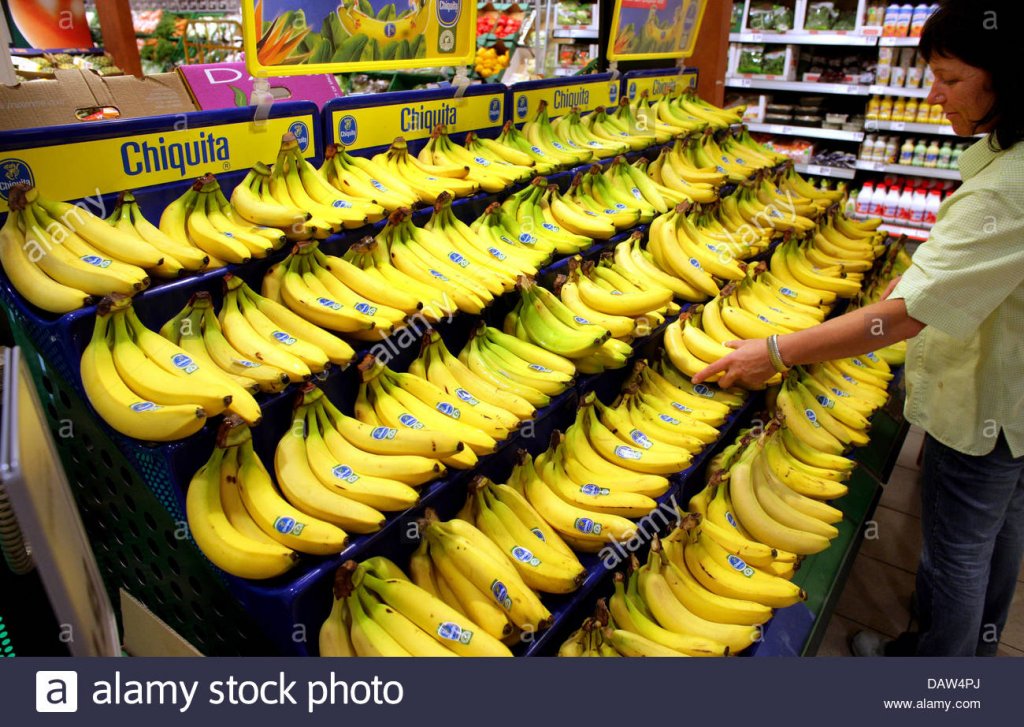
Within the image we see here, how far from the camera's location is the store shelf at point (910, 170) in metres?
5.46

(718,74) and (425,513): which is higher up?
(718,74)

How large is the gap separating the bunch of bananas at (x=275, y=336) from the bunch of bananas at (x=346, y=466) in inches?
2.9

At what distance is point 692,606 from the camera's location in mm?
1832

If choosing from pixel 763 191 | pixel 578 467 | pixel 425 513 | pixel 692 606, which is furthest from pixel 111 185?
pixel 763 191

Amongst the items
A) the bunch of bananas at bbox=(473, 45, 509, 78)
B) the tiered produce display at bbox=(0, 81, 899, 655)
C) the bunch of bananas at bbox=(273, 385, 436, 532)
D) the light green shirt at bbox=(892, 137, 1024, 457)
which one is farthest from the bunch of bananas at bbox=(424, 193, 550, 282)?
the bunch of bananas at bbox=(473, 45, 509, 78)

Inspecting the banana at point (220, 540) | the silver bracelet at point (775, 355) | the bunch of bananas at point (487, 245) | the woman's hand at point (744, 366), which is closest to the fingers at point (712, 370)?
Answer: the woman's hand at point (744, 366)

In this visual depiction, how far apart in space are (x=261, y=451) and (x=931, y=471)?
5.79 ft

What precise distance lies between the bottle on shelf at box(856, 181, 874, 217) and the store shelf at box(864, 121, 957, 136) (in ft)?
1.53

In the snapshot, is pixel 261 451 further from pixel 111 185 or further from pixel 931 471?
pixel 931 471

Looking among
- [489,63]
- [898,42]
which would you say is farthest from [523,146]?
[898,42]

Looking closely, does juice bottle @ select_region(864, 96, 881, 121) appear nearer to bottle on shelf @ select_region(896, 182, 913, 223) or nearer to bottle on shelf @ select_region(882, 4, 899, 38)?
bottle on shelf @ select_region(882, 4, 899, 38)

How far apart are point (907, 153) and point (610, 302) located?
450 centimetres

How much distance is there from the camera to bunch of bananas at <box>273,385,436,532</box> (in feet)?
4.86

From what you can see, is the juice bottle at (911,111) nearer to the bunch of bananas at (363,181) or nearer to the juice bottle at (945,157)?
the juice bottle at (945,157)
